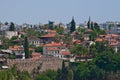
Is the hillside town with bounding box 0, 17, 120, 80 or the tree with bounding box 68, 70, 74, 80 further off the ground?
the hillside town with bounding box 0, 17, 120, 80

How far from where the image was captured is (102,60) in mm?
49781

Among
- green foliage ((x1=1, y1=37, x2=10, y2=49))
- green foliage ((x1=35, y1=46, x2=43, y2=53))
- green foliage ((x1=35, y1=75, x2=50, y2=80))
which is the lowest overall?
green foliage ((x1=35, y1=75, x2=50, y2=80))

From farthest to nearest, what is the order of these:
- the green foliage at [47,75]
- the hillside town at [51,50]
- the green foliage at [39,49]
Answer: the green foliage at [39,49]
the hillside town at [51,50]
the green foliage at [47,75]

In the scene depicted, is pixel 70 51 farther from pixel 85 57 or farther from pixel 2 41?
pixel 2 41

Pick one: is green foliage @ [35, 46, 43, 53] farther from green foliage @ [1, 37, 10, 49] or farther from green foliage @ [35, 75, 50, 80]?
green foliage @ [35, 75, 50, 80]

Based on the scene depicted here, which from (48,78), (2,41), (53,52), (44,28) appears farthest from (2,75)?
(44,28)

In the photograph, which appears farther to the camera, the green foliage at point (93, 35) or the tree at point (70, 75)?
Result: the green foliage at point (93, 35)

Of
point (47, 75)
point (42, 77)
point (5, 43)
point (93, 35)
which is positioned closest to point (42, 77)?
point (42, 77)

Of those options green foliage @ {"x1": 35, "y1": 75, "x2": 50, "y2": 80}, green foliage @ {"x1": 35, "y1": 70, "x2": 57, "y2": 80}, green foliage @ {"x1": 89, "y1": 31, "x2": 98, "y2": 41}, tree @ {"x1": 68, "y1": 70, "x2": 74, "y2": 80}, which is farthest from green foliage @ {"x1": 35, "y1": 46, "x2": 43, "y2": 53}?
green foliage @ {"x1": 35, "y1": 75, "x2": 50, "y2": 80}

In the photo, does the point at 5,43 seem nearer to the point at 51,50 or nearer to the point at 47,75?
the point at 51,50

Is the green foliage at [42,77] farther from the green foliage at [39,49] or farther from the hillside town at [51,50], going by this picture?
the green foliage at [39,49]

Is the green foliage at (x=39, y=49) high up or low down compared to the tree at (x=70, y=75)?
up

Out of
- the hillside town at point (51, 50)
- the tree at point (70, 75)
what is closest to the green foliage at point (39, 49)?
the hillside town at point (51, 50)

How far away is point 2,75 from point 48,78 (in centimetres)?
1260
